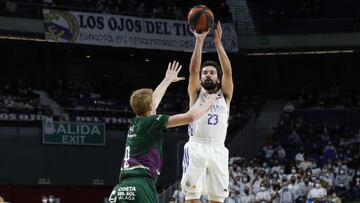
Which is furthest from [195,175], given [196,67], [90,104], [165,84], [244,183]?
[90,104]

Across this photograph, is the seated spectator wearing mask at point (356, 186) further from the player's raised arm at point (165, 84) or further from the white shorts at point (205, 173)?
the player's raised arm at point (165, 84)

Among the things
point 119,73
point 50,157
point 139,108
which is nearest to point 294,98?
point 119,73

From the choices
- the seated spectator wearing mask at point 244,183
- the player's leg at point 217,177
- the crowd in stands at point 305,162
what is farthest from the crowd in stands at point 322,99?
the player's leg at point 217,177

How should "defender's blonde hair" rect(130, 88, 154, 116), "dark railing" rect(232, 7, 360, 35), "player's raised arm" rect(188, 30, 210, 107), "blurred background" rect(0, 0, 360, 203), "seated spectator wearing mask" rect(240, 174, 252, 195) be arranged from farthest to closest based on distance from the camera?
1. "dark railing" rect(232, 7, 360, 35)
2. "blurred background" rect(0, 0, 360, 203)
3. "seated spectator wearing mask" rect(240, 174, 252, 195)
4. "player's raised arm" rect(188, 30, 210, 107)
5. "defender's blonde hair" rect(130, 88, 154, 116)

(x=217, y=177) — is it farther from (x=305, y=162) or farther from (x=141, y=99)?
(x=305, y=162)

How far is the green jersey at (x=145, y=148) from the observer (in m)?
8.98

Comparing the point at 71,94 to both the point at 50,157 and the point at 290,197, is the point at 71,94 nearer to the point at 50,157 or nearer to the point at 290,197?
the point at 50,157

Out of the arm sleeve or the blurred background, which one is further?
the blurred background

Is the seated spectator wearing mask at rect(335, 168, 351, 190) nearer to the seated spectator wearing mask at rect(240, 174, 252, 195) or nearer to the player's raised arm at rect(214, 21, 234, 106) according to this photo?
the seated spectator wearing mask at rect(240, 174, 252, 195)

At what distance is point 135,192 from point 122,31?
90.4 ft

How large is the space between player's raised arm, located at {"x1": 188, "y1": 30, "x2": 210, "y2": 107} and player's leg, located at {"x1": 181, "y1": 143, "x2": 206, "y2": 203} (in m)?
0.71

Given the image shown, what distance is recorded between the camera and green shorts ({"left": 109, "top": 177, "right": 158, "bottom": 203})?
28.7 ft

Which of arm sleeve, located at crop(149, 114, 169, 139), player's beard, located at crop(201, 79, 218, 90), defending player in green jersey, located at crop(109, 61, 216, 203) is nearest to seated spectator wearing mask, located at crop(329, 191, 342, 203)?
player's beard, located at crop(201, 79, 218, 90)

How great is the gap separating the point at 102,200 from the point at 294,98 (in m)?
11.3
